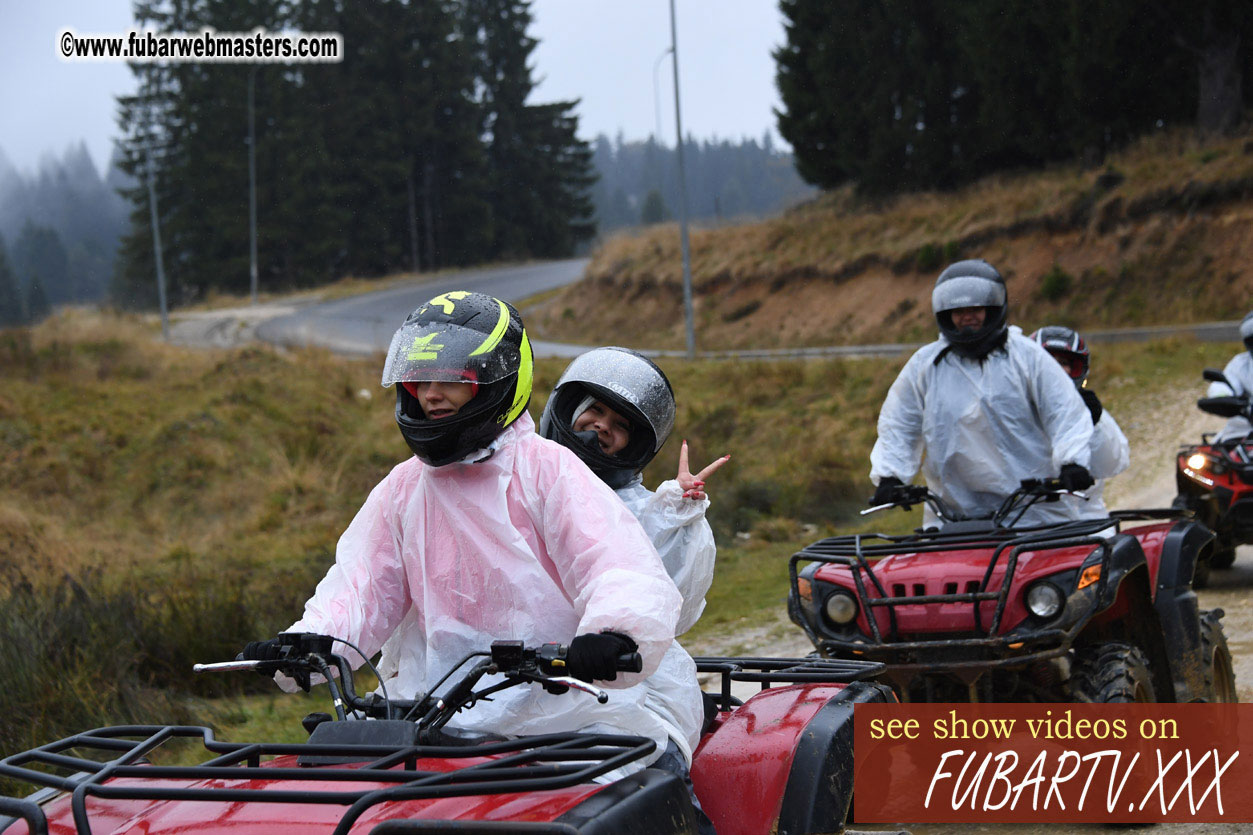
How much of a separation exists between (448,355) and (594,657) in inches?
38.9

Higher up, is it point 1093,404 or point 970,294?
point 970,294

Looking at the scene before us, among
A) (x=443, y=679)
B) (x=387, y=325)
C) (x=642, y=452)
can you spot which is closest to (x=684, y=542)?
(x=642, y=452)

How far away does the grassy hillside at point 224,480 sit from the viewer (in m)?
8.55

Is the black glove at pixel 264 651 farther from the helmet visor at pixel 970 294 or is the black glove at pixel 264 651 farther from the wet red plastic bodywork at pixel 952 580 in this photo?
the helmet visor at pixel 970 294

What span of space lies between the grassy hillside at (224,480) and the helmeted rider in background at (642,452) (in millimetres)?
4092

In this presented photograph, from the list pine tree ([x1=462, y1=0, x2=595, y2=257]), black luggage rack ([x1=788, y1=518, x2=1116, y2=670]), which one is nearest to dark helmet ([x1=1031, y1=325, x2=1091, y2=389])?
black luggage rack ([x1=788, y1=518, x2=1116, y2=670])

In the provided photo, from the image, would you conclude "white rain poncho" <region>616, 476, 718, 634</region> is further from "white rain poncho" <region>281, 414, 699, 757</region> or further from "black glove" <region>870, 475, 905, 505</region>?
"black glove" <region>870, 475, 905, 505</region>

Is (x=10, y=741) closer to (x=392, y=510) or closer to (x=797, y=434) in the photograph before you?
(x=392, y=510)

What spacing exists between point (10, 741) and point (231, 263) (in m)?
60.6

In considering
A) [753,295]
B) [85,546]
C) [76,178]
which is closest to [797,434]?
[85,546]

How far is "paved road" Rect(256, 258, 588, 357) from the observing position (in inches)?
1430

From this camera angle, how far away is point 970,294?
22.6ft

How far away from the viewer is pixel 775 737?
156 inches

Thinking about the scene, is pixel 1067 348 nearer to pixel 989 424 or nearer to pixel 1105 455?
pixel 1105 455
